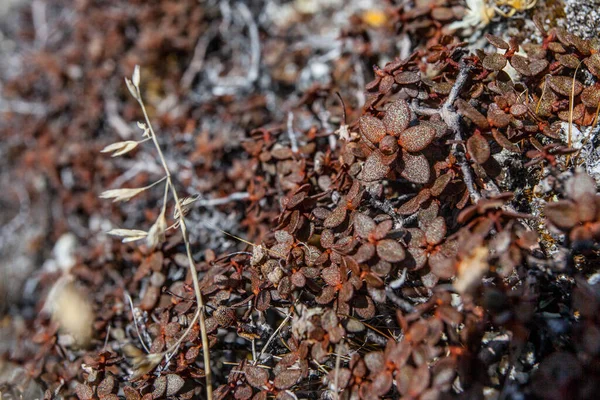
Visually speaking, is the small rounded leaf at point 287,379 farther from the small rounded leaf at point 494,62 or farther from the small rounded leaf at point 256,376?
the small rounded leaf at point 494,62

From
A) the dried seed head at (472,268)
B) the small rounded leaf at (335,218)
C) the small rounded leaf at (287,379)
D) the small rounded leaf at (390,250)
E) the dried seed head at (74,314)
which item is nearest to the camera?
the dried seed head at (472,268)

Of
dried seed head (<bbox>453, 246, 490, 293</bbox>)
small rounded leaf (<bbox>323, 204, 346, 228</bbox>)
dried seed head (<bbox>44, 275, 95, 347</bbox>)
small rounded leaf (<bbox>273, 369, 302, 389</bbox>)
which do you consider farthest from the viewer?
dried seed head (<bbox>44, 275, 95, 347</bbox>)

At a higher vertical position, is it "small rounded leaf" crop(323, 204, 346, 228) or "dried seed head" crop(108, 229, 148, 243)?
"small rounded leaf" crop(323, 204, 346, 228)

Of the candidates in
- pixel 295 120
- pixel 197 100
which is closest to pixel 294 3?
pixel 197 100

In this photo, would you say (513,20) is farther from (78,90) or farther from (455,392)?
(78,90)

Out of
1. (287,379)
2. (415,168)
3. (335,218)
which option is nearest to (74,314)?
(287,379)

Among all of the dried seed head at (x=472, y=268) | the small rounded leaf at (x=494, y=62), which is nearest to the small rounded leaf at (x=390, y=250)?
the dried seed head at (x=472, y=268)

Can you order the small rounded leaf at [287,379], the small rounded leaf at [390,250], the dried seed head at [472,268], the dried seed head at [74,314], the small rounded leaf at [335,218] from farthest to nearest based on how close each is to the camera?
the dried seed head at [74,314], the small rounded leaf at [335,218], the small rounded leaf at [287,379], the small rounded leaf at [390,250], the dried seed head at [472,268]

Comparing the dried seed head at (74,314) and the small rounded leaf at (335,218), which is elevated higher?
the small rounded leaf at (335,218)

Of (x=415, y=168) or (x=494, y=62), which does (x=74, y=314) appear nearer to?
(x=415, y=168)

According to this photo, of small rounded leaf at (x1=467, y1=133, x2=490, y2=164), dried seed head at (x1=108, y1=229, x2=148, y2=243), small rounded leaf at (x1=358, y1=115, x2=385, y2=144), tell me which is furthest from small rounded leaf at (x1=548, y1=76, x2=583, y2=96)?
dried seed head at (x1=108, y1=229, x2=148, y2=243)

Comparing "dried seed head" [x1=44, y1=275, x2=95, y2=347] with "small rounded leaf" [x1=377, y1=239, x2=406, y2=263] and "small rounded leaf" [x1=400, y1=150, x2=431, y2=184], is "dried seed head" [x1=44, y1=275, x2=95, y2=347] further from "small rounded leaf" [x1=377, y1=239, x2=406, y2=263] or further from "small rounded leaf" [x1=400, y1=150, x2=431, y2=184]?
"small rounded leaf" [x1=400, y1=150, x2=431, y2=184]
